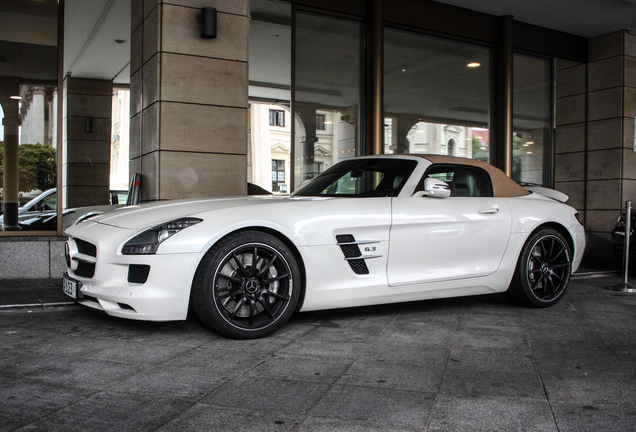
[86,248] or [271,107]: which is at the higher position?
[271,107]

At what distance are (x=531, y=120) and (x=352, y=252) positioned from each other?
8515mm

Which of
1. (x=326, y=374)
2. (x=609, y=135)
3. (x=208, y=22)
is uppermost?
(x=208, y=22)

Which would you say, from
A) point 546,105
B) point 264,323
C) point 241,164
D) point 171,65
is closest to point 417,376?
point 264,323

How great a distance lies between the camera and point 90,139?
13.8 meters

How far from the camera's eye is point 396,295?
14.1 ft

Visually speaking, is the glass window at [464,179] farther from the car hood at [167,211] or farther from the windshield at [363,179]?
the car hood at [167,211]

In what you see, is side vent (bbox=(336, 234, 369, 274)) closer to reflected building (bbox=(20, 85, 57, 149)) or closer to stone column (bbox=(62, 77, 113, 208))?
reflected building (bbox=(20, 85, 57, 149))

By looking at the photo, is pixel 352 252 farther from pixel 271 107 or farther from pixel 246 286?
pixel 271 107

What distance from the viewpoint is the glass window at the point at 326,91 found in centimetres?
852

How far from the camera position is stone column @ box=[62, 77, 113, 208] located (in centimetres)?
1254

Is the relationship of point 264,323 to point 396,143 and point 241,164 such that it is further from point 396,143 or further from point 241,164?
point 396,143

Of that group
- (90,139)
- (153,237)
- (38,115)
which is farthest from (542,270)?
(90,139)

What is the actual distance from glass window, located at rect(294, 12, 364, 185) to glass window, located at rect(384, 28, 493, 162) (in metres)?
0.62

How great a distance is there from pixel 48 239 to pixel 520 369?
5.62 metres
